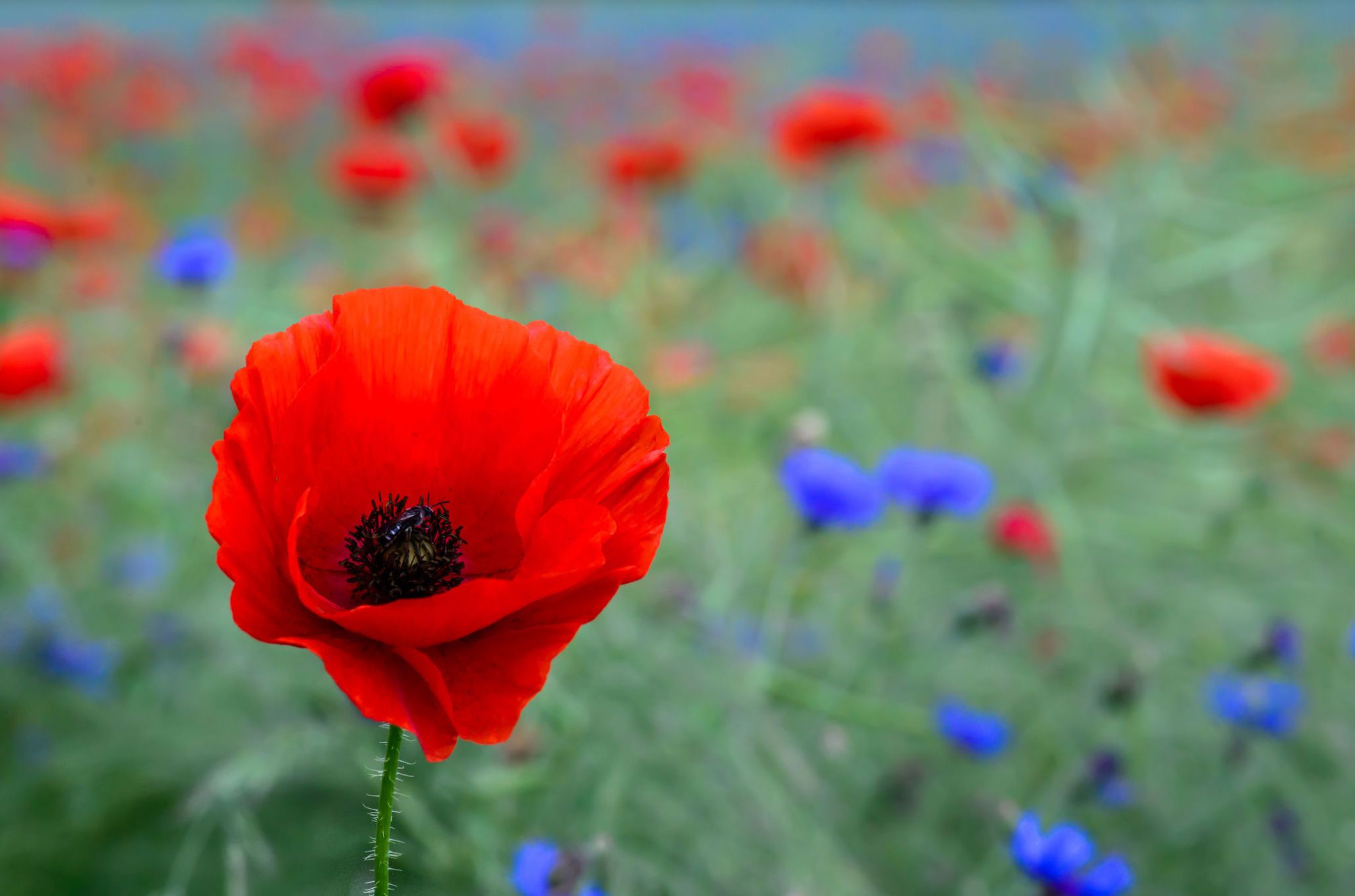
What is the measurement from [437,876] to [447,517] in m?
0.43

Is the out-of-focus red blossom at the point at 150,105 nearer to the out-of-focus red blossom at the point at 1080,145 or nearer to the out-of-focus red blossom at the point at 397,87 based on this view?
the out-of-focus red blossom at the point at 397,87

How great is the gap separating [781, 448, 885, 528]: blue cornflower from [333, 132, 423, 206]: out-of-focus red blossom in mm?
1053

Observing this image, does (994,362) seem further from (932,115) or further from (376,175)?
(932,115)

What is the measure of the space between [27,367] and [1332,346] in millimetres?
2216

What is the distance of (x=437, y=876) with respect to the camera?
84 cm

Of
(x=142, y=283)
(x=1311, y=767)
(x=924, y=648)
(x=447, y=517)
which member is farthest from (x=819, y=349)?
(x=142, y=283)

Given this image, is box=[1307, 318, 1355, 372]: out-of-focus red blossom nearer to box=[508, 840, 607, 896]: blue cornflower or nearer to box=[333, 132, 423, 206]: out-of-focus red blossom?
box=[333, 132, 423, 206]: out-of-focus red blossom

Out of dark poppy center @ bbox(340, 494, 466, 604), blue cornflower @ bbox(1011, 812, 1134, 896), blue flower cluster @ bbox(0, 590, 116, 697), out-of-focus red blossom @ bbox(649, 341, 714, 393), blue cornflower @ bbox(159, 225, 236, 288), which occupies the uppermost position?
blue cornflower @ bbox(159, 225, 236, 288)

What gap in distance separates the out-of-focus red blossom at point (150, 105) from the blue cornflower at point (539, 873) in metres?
2.88

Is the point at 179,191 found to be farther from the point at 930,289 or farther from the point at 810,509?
the point at 810,509

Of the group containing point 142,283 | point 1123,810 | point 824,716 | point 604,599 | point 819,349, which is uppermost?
point 142,283

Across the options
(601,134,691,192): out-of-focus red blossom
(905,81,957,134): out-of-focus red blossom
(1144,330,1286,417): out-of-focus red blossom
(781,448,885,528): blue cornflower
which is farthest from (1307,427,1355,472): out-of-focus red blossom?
(905,81,957,134): out-of-focus red blossom

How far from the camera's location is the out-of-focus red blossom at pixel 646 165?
6.39 feet

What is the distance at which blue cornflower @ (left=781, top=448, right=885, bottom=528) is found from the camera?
3.09 ft
